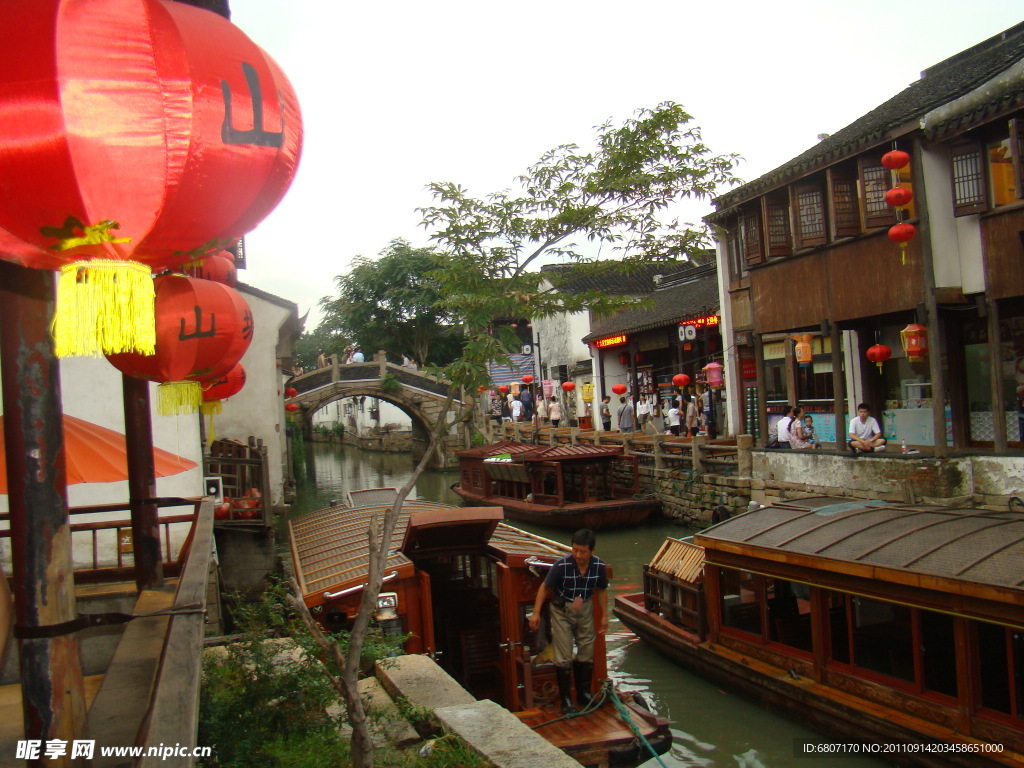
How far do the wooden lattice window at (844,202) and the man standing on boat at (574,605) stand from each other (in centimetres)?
841

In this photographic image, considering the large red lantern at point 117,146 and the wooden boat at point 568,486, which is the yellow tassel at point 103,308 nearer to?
the large red lantern at point 117,146

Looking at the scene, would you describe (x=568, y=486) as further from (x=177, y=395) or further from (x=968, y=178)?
(x=177, y=395)

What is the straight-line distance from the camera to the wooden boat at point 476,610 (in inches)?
258

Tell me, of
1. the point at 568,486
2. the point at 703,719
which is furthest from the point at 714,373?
the point at 703,719

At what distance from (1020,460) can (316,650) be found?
985 cm

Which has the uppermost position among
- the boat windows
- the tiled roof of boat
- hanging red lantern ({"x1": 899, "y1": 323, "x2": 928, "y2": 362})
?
hanging red lantern ({"x1": 899, "y1": 323, "x2": 928, "y2": 362})

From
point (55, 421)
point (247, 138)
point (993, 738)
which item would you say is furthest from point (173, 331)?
point (993, 738)

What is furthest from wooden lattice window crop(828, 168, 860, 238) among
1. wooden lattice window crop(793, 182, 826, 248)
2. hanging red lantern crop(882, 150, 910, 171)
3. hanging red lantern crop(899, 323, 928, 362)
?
hanging red lantern crop(899, 323, 928, 362)

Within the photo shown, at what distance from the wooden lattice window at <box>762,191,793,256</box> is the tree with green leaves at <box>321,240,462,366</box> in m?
25.5

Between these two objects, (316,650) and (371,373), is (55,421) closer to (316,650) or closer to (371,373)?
(316,650)

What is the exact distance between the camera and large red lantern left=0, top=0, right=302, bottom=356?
7.15 feet

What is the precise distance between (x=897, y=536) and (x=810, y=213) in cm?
805

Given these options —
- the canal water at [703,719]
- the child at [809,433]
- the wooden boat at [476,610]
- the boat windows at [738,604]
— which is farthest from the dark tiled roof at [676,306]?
the wooden boat at [476,610]

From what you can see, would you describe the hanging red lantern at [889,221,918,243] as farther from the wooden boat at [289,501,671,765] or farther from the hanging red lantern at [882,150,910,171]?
the wooden boat at [289,501,671,765]
